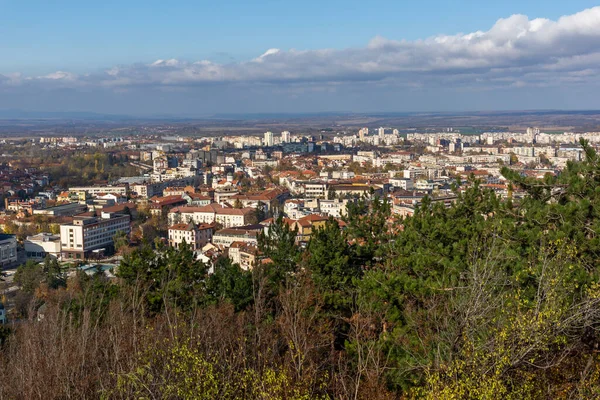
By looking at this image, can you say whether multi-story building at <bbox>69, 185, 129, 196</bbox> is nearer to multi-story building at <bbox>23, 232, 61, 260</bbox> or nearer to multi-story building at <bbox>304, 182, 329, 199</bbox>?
multi-story building at <bbox>304, 182, 329, 199</bbox>

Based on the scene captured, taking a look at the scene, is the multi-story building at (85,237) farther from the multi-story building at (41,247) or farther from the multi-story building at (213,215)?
the multi-story building at (213,215)

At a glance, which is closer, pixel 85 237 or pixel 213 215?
pixel 85 237

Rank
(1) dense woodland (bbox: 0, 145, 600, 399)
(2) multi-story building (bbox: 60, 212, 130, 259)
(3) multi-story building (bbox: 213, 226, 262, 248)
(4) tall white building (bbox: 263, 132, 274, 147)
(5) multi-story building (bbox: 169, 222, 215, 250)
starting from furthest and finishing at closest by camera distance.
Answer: (4) tall white building (bbox: 263, 132, 274, 147)
(5) multi-story building (bbox: 169, 222, 215, 250)
(2) multi-story building (bbox: 60, 212, 130, 259)
(3) multi-story building (bbox: 213, 226, 262, 248)
(1) dense woodland (bbox: 0, 145, 600, 399)

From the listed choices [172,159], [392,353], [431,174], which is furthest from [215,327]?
[172,159]

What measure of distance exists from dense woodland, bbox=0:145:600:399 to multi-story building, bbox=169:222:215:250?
37.8ft

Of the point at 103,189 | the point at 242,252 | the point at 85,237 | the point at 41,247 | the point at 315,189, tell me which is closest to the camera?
the point at 242,252

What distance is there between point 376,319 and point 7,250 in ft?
47.1

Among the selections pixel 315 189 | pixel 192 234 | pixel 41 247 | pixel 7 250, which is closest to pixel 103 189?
pixel 315 189

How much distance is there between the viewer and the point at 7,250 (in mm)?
16578

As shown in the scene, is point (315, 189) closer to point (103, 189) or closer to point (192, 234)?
point (103, 189)

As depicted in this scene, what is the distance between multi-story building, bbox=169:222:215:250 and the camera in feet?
60.3

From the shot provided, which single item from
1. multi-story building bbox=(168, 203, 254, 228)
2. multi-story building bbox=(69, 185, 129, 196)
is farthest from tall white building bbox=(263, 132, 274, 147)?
multi-story building bbox=(168, 203, 254, 228)

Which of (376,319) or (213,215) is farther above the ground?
(376,319)

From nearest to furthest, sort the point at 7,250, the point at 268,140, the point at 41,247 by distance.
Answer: the point at 7,250
the point at 41,247
the point at 268,140
